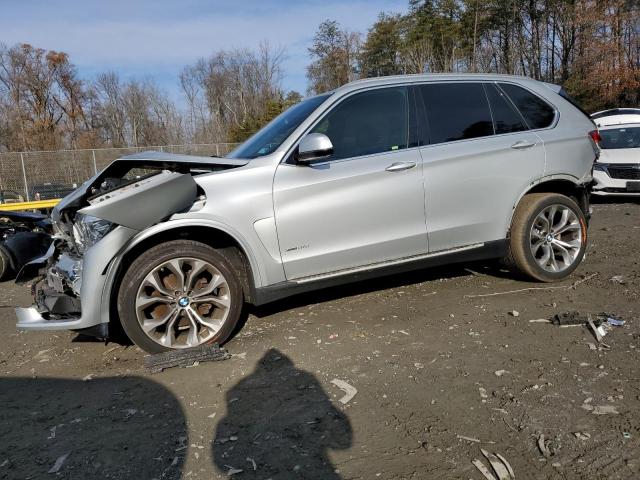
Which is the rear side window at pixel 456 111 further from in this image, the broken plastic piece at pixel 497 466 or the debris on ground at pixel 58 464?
the debris on ground at pixel 58 464

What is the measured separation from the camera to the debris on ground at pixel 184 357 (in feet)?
11.6

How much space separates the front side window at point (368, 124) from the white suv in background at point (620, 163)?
23.7ft

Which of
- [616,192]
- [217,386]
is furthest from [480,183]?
[616,192]

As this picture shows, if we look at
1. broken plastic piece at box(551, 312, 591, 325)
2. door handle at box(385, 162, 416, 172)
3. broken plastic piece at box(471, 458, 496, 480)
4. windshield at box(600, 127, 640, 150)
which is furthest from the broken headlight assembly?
windshield at box(600, 127, 640, 150)

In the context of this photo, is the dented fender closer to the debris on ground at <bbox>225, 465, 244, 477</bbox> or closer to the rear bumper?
the debris on ground at <bbox>225, 465, 244, 477</bbox>

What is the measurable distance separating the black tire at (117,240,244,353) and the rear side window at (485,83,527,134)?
2801mm

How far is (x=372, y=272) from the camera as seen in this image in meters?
4.14

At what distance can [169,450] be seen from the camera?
2.56 m

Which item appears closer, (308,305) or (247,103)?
(308,305)

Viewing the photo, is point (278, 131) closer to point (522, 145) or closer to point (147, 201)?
point (147, 201)

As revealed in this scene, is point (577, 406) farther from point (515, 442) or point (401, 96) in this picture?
point (401, 96)

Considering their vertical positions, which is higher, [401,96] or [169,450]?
[401,96]

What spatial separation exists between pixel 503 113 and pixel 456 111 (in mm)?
525

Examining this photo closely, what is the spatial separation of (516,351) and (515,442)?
113cm
